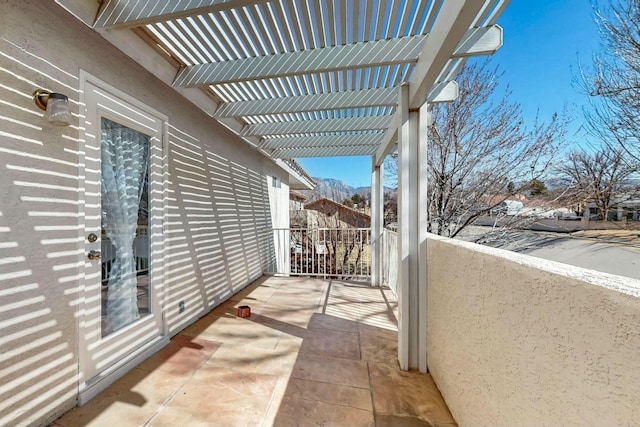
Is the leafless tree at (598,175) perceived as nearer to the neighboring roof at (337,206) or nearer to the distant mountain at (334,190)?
the neighboring roof at (337,206)

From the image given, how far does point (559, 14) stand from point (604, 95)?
141 centimetres

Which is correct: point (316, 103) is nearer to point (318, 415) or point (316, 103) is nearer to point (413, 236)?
point (413, 236)

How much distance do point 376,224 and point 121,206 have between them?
394 centimetres

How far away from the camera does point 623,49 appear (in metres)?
3.75

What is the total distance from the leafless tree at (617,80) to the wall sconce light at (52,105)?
6299 mm

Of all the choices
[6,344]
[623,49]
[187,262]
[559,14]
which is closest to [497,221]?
[623,49]

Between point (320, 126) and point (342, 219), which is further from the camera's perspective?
point (342, 219)

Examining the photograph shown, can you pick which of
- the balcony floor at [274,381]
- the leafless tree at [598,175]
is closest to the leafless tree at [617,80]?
the leafless tree at [598,175]

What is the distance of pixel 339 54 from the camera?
2361 millimetres

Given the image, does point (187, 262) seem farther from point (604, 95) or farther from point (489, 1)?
point (604, 95)

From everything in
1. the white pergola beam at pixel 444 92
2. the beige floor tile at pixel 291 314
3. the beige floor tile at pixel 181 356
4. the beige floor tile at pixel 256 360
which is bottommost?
the beige floor tile at pixel 291 314

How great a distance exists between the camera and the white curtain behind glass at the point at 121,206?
7.30 feet

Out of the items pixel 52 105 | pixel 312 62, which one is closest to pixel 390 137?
pixel 312 62

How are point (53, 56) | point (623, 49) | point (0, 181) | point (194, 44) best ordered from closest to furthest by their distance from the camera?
1. point (0, 181)
2. point (53, 56)
3. point (194, 44)
4. point (623, 49)
